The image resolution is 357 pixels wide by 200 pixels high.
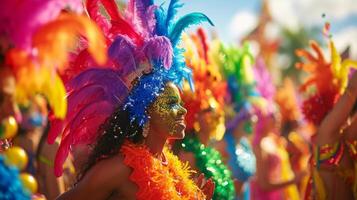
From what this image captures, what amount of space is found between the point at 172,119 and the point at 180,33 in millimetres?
596

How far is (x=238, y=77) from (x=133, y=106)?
9.52 ft

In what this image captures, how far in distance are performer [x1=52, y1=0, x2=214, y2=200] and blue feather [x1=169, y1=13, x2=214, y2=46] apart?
0.20ft

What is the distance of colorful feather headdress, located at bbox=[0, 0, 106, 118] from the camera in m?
1.73

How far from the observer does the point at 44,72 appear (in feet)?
5.83

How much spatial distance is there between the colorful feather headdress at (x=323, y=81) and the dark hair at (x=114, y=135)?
2219mm

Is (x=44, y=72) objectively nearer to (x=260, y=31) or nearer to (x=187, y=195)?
(x=187, y=195)

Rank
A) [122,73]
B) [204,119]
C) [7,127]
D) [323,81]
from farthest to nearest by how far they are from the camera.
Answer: [323,81]
[204,119]
[122,73]
[7,127]

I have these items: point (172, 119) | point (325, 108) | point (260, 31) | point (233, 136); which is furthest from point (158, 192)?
point (260, 31)

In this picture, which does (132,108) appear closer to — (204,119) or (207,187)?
(207,187)

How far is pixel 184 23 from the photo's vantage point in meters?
3.36

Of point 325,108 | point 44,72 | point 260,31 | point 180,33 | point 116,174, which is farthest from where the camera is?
point 260,31

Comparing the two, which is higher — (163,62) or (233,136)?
(233,136)

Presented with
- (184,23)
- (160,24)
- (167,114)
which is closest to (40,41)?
(167,114)

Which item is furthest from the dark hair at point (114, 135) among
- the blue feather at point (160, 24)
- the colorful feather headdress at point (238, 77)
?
the colorful feather headdress at point (238, 77)
